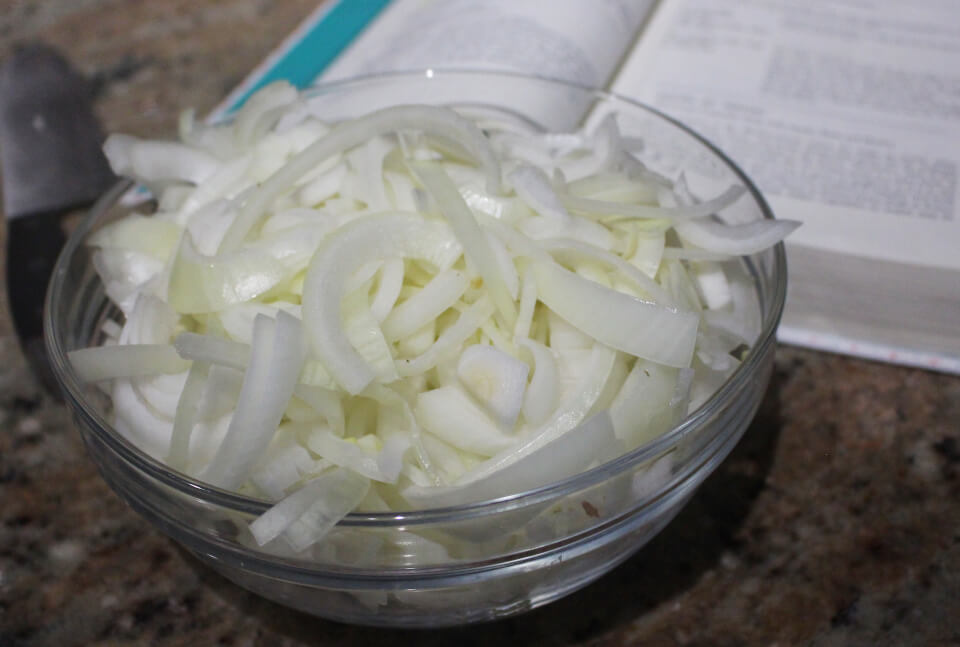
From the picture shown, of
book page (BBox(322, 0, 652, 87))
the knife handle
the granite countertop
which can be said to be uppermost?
book page (BBox(322, 0, 652, 87))

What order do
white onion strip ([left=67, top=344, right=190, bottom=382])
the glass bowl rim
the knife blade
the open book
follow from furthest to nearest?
the knife blade → the open book → white onion strip ([left=67, top=344, right=190, bottom=382]) → the glass bowl rim

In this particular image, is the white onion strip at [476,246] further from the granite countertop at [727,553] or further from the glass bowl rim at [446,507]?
the granite countertop at [727,553]

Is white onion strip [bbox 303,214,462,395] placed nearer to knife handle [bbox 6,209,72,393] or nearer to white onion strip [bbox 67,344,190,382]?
white onion strip [bbox 67,344,190,382]

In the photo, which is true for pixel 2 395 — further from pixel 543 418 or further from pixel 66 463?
pixel 543 418

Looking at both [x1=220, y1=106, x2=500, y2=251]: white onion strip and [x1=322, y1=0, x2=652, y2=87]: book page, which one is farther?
[x1=322, y1=0, x2=652, y2=87]: book page

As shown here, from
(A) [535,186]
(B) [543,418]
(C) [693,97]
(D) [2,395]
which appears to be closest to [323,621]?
(B) [543,418]

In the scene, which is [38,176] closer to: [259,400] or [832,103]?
[259,400]

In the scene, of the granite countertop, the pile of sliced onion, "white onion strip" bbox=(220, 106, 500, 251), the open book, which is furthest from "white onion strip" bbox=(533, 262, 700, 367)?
the open book

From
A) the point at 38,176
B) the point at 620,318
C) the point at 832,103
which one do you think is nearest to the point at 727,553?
the point at 620,318
